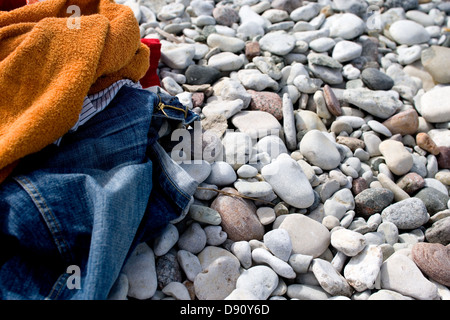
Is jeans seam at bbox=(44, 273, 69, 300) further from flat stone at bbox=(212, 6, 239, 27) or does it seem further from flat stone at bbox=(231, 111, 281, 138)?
flat stone at bbox=(212, 6, 239, 27)

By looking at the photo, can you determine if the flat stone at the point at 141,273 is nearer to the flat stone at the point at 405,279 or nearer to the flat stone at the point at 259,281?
the flat stone at the point at 259,281

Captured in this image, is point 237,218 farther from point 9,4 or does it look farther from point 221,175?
point 9,4

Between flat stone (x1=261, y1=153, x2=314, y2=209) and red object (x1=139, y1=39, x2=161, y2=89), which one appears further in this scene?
red object (x1=139, y1=39, x2=161, y2=89)

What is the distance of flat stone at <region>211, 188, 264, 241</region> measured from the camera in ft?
4.13

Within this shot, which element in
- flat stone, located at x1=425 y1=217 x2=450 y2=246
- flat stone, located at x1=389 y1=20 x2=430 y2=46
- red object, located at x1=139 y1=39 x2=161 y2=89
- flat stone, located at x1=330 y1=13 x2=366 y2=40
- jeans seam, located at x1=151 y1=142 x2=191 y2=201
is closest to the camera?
jeans seam, located at x1=151 y1=142 x2=191 y2=201

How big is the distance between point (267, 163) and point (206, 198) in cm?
29

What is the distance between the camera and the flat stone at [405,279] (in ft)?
3.77

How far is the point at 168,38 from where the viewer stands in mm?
1938

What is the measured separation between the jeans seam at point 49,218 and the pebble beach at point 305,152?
6.8 inches

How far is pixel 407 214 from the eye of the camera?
4.58 feet

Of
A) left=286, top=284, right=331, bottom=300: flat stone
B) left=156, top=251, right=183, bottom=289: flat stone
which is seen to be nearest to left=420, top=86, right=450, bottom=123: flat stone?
left=286, top=284, right=331, bottom=300: flat stone

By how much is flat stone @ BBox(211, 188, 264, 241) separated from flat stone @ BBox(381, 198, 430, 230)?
1.57 ft

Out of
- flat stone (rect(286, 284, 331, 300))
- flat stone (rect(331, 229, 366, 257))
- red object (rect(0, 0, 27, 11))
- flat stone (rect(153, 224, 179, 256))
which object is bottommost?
flat stone (rect(286, 284, 331, 300))

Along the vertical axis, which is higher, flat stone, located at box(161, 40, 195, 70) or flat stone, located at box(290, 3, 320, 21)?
flat stone, located at box(161, 40, 195, 70)
